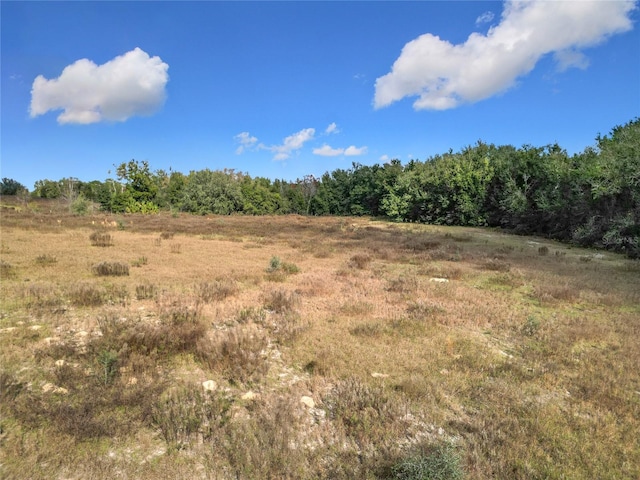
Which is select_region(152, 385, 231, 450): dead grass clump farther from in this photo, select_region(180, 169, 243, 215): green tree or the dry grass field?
select_region(180, 169, 243, 215): green tree

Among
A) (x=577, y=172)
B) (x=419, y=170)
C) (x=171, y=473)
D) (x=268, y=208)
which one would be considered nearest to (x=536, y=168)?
(x=577, y=172)

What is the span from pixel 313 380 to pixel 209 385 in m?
1.42

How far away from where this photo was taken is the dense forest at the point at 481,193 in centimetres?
1945

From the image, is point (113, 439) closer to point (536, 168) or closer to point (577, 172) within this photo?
point (577, 172)

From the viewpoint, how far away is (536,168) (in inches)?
1205

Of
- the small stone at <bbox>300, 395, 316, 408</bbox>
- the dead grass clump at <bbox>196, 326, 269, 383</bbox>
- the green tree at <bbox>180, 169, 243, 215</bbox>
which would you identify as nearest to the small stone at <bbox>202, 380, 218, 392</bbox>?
the dead grass clump at <bbox>196, 326, 269, 383</bbox>

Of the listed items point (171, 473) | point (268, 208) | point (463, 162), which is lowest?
point (171, 473)

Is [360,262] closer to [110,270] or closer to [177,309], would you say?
[177,309]

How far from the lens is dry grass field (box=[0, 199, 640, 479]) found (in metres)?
3.26

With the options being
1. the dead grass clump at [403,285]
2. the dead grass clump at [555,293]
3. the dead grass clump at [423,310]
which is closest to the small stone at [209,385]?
the dead grass clump at [423,310]

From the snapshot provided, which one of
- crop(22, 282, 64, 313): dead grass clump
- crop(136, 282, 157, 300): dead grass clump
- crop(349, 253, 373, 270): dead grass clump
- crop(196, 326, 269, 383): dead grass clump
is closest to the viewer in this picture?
crop(196, 326, 269, 383): dead grass clump

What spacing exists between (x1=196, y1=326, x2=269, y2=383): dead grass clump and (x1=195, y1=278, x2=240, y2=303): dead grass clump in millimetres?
2527

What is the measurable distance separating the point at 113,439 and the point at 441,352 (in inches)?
186

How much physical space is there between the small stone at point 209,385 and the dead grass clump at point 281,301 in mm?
2966
